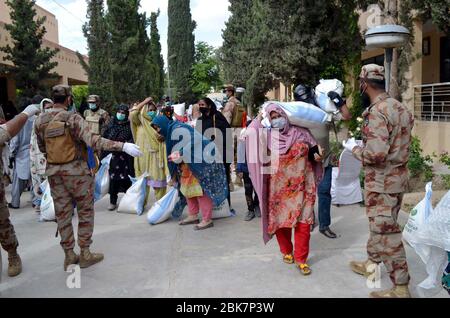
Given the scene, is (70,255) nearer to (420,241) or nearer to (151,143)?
(151,143)

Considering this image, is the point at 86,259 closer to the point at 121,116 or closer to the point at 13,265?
the point at 13,265

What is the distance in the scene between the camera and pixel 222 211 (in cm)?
578

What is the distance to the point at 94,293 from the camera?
3.44m

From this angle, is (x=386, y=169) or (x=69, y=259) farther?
(x=69, y=259)

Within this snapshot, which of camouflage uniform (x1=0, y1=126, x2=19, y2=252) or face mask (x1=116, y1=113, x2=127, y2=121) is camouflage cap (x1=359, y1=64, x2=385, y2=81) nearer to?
camouflage uniform (x1=0, y1=126, x2=19, y2=252)

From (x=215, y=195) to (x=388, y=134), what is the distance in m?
2.77

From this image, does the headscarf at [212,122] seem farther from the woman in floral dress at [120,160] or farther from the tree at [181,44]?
the tree at [181,44]

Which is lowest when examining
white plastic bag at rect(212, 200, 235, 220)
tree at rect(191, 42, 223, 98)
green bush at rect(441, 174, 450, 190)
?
white plastic bag at rect(212, 200, 235, 220)

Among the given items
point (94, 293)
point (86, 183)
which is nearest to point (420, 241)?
point (94, 293)

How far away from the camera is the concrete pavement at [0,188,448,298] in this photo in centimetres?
344

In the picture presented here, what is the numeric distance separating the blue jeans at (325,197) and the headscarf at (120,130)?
317 cm

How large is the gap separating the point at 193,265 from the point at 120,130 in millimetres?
3061

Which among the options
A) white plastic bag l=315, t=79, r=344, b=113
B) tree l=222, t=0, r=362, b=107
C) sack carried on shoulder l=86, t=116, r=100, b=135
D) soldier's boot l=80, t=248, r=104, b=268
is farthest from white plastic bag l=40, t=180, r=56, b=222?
tree l=222, t=0, r=362, b=107

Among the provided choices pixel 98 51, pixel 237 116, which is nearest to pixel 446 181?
pixel 237 116
